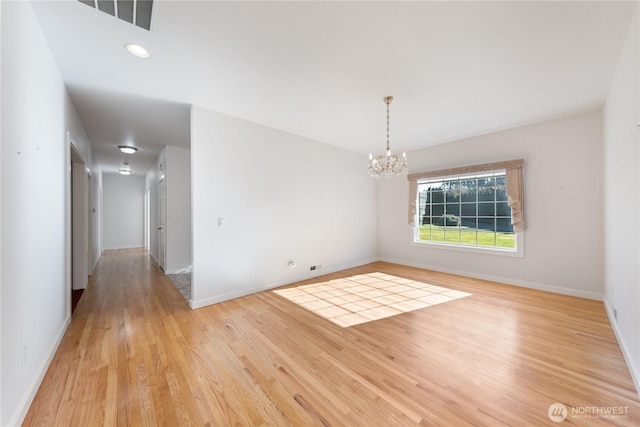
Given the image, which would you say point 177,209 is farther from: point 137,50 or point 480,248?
point 480,248

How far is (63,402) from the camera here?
1.66 m

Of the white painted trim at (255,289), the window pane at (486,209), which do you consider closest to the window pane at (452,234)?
the window pane at (486,209)

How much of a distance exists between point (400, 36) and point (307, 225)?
130 inches

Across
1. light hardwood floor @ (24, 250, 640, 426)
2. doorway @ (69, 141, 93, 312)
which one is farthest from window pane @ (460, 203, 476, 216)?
doorway @ (69, 141, 93, 312)

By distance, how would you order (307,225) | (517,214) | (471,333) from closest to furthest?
(471,333)
(517,214)
(307,225)

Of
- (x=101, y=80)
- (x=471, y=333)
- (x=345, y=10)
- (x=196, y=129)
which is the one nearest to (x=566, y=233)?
(x=471, y=333)

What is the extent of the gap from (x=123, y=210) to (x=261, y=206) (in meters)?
7.90

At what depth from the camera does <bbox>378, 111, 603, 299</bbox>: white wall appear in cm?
350

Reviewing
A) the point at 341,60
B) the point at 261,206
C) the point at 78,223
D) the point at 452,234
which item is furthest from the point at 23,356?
the point at 452,234

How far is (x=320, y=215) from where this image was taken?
4977 millimetres

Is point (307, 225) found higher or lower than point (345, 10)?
lower

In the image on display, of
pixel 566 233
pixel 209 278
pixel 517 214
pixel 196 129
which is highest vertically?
pixel 196 129

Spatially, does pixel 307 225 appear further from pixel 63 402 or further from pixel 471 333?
pixel 63 402

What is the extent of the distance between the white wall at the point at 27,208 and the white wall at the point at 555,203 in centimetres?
565
